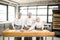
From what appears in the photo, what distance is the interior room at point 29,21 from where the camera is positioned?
4344 mm

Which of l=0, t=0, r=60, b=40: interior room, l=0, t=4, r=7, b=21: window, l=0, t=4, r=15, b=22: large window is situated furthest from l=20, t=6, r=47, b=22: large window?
l=0, t=4, r=7, b=21: window

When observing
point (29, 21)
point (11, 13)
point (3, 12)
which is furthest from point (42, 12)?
point (29, 21)

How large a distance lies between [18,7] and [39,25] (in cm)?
499

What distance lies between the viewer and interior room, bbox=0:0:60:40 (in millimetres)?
4344

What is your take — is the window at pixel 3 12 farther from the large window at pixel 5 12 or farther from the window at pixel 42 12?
the window at pixel 42 12

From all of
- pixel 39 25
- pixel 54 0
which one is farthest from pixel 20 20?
pixel 54 0

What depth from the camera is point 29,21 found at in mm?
5164

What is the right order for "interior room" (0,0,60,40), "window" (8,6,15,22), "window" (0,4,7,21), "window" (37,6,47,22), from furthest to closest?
1. "window" (37,6,47,22)
2. "window" (8,6,15,22)
3. "window" (0,4,7,21)
4. "interior room" (0,0,60,40)

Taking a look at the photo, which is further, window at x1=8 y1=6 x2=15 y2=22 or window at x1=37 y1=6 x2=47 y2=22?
window at x1=37 y1=6 x2=47 y2=22

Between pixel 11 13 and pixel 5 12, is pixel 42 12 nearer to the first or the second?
pixel 11 13

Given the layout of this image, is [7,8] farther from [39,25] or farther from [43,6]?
[39,25]

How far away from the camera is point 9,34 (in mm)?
4262

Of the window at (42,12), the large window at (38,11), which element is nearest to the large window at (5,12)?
the large window at (38,11)

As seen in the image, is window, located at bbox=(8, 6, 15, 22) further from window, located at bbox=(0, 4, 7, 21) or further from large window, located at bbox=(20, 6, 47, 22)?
large window, located at bbox=(20, 6, 47, 22)
